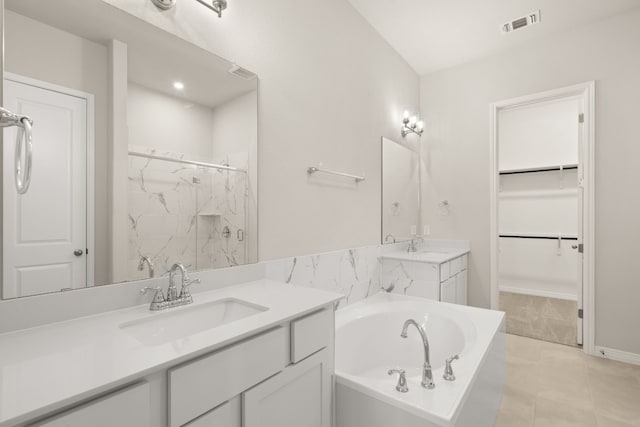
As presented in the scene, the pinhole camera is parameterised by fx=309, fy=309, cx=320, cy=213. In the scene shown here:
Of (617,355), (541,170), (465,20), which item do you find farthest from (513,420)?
(541,170)

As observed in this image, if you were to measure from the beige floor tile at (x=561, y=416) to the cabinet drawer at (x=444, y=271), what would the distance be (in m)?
0.97

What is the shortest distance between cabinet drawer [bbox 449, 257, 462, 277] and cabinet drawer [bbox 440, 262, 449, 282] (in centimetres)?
10

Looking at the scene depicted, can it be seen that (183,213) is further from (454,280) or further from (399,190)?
(454,280)

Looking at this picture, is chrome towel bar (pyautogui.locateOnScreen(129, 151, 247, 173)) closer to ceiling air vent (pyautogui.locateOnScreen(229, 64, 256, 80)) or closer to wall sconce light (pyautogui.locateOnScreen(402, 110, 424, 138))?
ceiling air vent (pyautogui.locateOnScreen(229, 64, 256, 80))

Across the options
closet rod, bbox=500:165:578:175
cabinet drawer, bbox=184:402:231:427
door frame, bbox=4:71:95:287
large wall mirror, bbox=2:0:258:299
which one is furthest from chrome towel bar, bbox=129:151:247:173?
closet rod, bbox=500:165:578:175

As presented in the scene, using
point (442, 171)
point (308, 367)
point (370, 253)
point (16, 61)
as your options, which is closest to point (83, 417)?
point (308, 367)

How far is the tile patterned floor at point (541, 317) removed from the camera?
10.1ft

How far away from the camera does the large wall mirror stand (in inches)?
38.4

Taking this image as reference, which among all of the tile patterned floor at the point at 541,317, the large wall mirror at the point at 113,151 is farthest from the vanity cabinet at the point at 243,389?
the tile patterned floor at the point at 541,317

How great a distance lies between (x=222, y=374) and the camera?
862 mm

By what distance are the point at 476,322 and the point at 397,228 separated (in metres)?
1.23

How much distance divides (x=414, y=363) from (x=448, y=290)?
861 millimetres

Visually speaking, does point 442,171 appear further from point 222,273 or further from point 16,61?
point 16,61

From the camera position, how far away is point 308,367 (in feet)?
3.80
